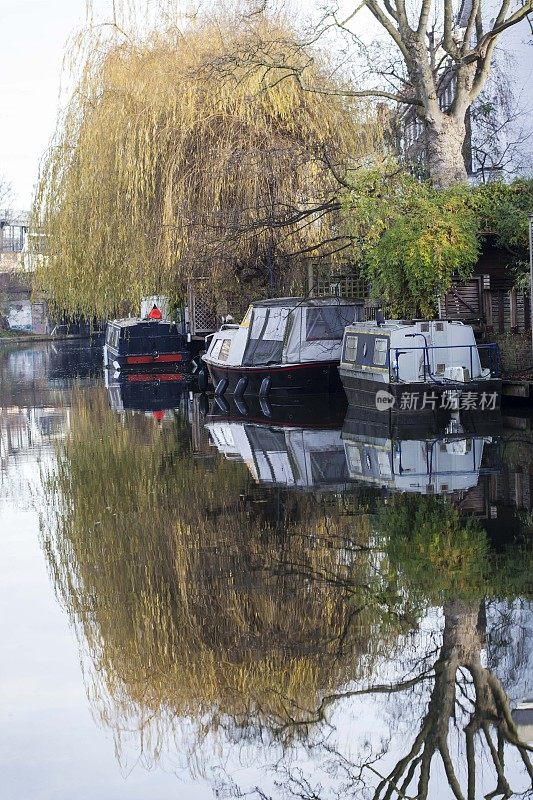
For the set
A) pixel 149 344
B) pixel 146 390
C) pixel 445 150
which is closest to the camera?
pixel 445 150

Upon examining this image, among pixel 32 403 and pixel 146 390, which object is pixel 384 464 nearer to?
pixel 32 403

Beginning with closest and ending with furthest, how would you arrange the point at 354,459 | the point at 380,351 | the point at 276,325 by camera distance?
the point at 354,459
the point at 380,351
the point at 276,325

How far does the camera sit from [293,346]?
89.7ft

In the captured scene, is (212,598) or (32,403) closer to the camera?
(212,598)

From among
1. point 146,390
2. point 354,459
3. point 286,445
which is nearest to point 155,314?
point 146,390

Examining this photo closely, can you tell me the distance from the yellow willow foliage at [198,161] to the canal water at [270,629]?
1476cm

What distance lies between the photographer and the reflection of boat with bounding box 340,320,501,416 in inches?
850

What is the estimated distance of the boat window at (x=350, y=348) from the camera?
78.7ft

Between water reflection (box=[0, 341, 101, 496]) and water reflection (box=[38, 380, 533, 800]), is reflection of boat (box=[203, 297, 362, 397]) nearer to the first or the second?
water reflection (box=[0, 341, 101, 496])

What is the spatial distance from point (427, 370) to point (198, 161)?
39.3 feet

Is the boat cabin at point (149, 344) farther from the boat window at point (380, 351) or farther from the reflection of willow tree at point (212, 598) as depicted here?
the reflection of willow tree at point (212, 598)

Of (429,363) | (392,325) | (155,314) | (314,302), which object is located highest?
(314,302)

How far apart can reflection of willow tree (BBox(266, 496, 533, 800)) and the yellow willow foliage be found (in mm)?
18401

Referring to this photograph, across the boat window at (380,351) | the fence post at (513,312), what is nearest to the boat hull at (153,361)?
the fence post at (513,312)
